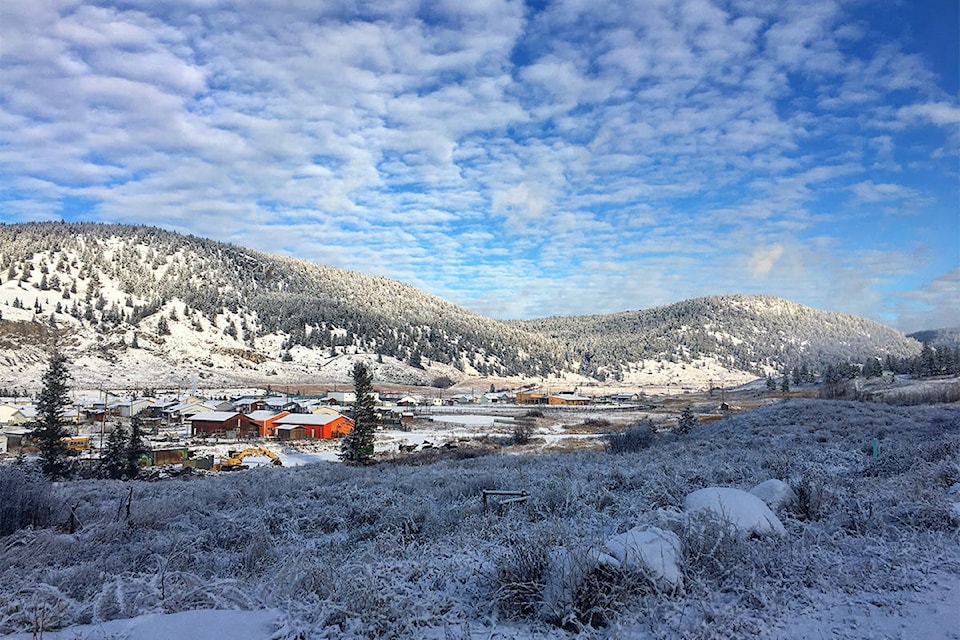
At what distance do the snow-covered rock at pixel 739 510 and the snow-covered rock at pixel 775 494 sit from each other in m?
1.44

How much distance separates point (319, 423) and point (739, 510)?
6145cm

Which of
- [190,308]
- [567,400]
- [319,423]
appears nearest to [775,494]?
[319,423]

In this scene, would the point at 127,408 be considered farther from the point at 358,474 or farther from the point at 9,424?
the point at 358,474

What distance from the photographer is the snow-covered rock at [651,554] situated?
546 centimetres

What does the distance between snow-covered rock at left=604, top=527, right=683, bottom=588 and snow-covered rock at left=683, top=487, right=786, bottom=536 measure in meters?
1.08

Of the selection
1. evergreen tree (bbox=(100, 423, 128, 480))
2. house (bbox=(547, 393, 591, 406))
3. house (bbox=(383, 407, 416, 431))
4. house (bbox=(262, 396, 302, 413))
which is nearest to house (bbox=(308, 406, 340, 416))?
house (bbox=(262, 396, 302, 413))

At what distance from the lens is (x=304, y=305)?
181 m

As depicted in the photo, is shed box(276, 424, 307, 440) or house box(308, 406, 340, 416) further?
house box(308, 406, 340, 416)

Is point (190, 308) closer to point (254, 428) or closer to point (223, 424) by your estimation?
point (223, 424)

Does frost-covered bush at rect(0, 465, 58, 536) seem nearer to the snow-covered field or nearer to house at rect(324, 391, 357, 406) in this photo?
the snow-covered field

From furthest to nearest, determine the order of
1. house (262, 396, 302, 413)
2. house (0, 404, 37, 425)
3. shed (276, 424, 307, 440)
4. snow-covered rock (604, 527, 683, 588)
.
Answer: house (262, 396, 302, 413) → shed (276, 424, 307, 440) → house (0, 404, 37, 425) → snow-covered rock (604, 527, 683, 588)

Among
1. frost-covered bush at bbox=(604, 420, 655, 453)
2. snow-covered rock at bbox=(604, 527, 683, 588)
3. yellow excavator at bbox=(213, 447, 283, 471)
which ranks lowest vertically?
yellow excavator at bbox=(213, 447, 283, 471)

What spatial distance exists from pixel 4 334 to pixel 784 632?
148 m

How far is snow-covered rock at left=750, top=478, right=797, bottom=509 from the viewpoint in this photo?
884 centimetres
